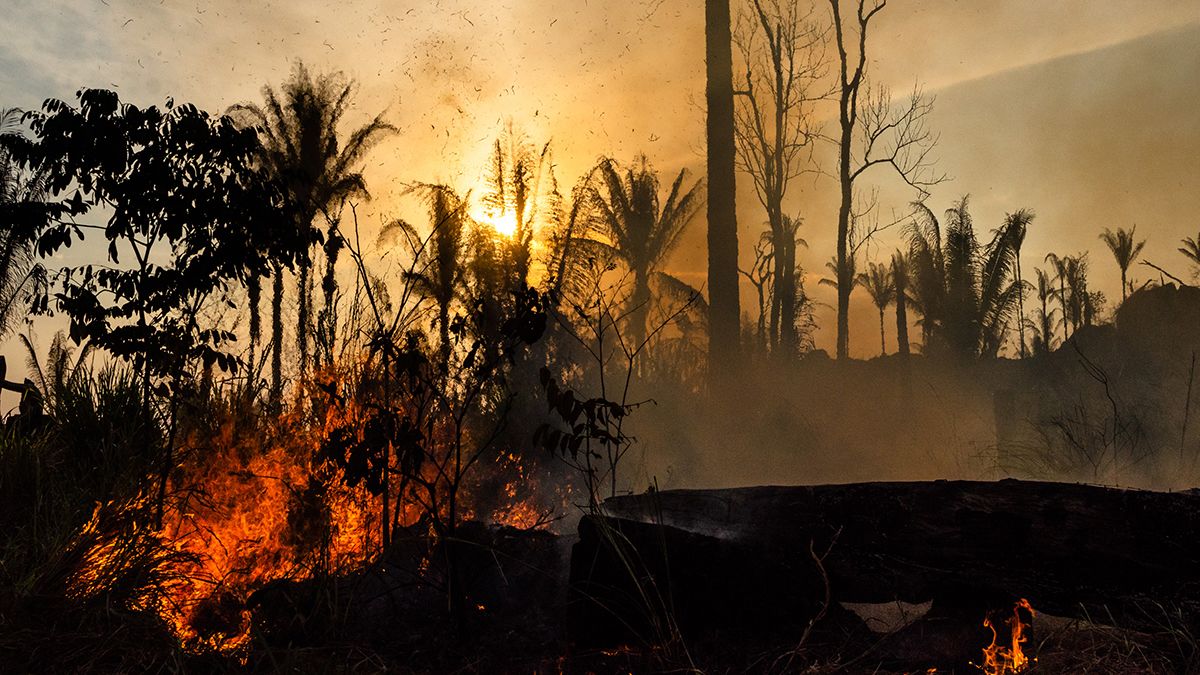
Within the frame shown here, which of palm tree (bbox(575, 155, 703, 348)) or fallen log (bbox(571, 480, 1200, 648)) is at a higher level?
palm tree (bbox(575, 155, 703, 348))

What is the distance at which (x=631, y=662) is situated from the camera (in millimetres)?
3705

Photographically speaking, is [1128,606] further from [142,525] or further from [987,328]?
[987,328]

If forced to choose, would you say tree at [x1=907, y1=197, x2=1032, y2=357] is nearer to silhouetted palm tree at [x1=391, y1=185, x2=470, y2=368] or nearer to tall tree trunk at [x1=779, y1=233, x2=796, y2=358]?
tall tree trunk at [x1=779, y1=233, x2=796, y2=358]

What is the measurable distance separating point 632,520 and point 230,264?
11.8 feet

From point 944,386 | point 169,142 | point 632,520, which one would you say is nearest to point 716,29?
point 169,142

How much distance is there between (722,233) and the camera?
38.9ft

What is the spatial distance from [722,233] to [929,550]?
8.41 m

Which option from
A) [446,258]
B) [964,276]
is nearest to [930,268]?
[964,276]

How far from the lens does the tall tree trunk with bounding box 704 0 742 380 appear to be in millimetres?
11859

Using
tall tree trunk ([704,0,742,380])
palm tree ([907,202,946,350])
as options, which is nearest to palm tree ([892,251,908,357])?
palm tree ([907,202,946,350])

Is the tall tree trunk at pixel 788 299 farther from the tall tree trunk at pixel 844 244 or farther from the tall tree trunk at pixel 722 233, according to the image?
the tall tree trunk at pixel 722 233

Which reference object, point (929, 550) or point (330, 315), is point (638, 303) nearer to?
point (330, 315)

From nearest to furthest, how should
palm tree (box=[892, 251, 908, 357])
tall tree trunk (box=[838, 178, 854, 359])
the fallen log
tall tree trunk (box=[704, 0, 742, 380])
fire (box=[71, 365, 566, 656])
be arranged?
1. the fallen log
2. fire (box=[71, 365, 566, 656])
3. tall tree trunk (box=[704, 0, 742, 380])
4. tall tree trunk (box=[838, 178, 854, 359])
5. palm tree (box=[892, 251, 908, 357])

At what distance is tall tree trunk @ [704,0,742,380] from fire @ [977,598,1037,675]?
27.2 feet
